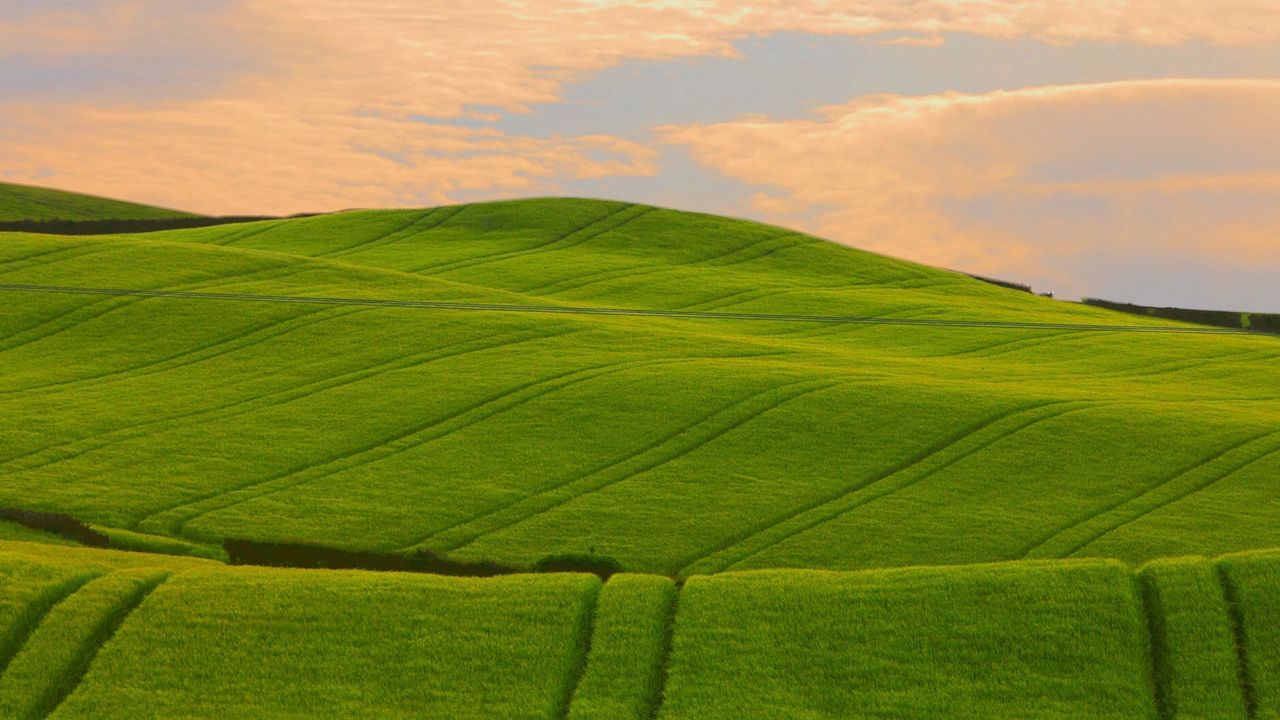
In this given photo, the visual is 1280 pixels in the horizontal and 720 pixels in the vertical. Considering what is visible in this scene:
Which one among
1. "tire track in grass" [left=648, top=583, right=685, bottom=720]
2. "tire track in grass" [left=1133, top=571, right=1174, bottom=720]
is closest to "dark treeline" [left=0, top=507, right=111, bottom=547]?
"tire track in grass" [left=648, top=583, right=685, bottom=720]

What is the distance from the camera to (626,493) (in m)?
27.2

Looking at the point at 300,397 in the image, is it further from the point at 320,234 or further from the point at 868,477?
the point at 320,234

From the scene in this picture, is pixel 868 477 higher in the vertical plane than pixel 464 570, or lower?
higher

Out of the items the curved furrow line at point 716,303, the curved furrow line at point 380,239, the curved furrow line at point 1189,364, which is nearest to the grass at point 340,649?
the curved furrow line at point 1189,364

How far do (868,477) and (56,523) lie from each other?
1808cm

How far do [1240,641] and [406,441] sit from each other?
20.5 m

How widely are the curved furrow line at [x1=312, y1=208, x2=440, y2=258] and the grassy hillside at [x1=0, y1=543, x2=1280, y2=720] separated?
54.9 metres

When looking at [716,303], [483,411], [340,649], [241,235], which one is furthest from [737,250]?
[340,649]

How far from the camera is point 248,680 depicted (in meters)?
15.8

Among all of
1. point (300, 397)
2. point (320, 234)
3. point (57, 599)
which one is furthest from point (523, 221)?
point (57, 599)

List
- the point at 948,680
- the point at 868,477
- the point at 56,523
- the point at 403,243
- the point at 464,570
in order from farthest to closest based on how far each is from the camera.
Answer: the point at 403,243
the point at 868,477
the point at 56,523
the point at 464,570
the point at 948,680

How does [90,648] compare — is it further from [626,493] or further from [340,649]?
[626,493]

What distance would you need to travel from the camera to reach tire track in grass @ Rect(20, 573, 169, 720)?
1591cm

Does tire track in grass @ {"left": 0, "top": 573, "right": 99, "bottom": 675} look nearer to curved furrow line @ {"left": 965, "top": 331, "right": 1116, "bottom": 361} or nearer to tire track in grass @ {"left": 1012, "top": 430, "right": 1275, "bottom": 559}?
tire track in grass @ {"left": 1012, "top": 430, "right": 1275, "bottom": 559}
